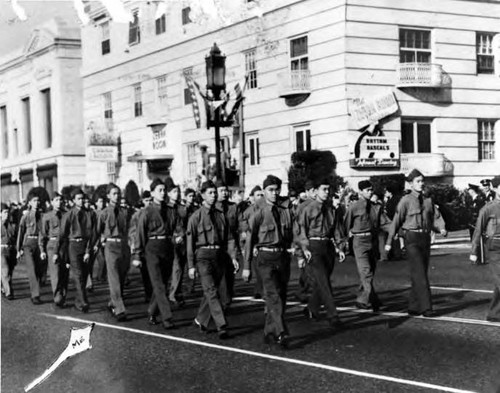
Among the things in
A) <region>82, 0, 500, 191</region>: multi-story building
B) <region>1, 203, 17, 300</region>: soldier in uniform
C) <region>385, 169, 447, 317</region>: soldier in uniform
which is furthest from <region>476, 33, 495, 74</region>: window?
<region>1, 203, 17, 300</region>: soldier in uniform

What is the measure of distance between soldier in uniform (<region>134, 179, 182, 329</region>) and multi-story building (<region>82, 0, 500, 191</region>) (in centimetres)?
158

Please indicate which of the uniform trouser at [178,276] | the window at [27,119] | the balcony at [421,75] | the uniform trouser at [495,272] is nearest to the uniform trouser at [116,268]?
the uniform trouser at [178,276]

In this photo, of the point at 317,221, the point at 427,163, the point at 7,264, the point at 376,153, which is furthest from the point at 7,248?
the point at 427,163

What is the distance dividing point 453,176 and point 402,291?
2.16 meters

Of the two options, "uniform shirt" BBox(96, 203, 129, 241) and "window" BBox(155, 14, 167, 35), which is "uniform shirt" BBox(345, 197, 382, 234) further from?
"window" BBox(155, 14, 167, 35)

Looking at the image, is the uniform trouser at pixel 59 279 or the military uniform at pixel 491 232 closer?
the military uniform at pixel 491 232

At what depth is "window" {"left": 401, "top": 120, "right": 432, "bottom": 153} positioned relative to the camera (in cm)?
1415

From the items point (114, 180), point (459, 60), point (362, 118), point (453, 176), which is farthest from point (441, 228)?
point (114, 180)

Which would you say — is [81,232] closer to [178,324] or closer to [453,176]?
[178,324]

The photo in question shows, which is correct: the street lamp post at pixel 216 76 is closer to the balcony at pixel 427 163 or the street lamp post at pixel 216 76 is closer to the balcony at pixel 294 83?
the balcony at pixel 294 83

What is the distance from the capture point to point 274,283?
963 centimetres

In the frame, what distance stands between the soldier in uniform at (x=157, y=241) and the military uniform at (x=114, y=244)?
806 mm

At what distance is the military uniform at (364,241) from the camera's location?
12062 mm

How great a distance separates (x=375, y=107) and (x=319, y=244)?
4249 millimetres
